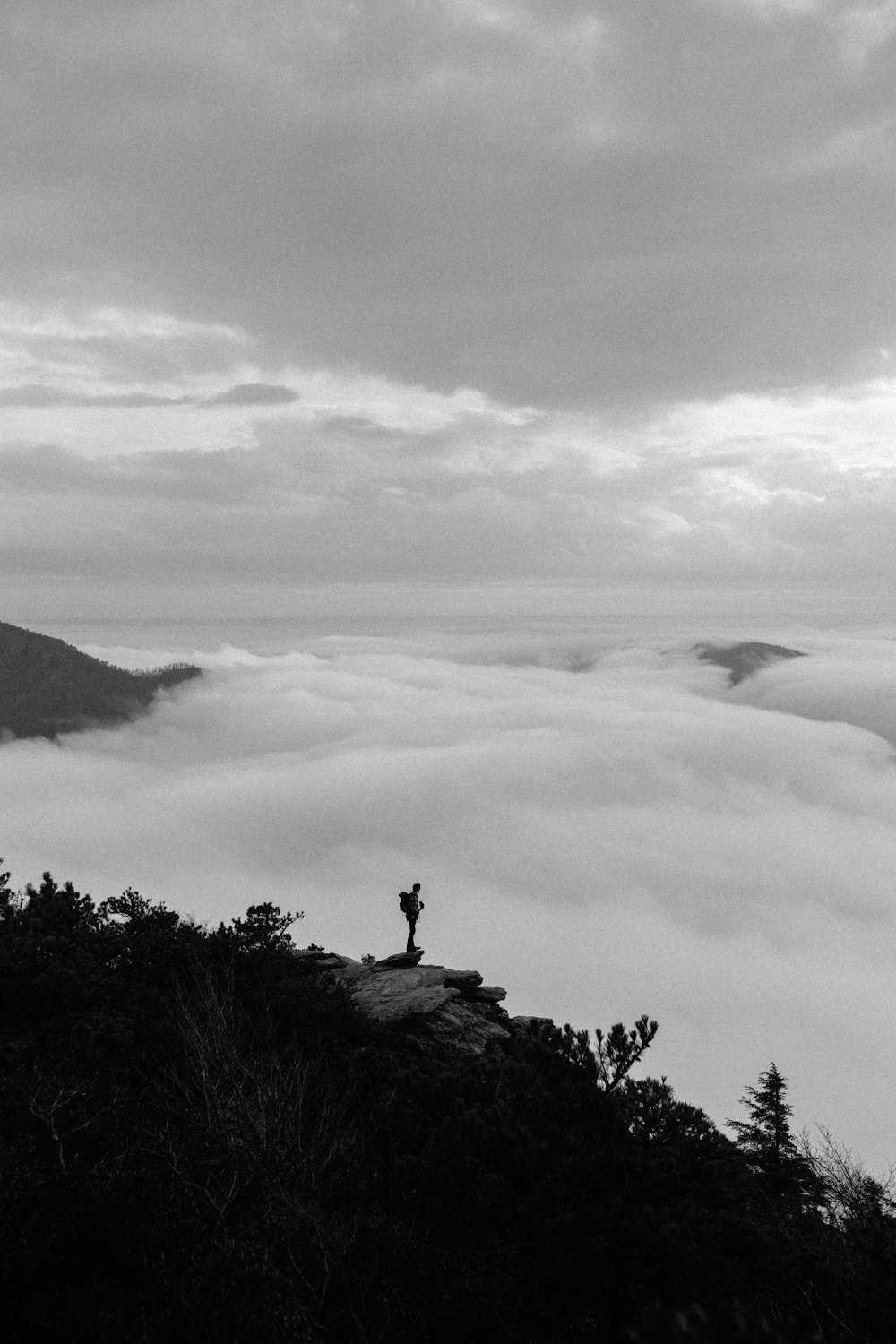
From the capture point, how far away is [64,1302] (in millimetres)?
12734

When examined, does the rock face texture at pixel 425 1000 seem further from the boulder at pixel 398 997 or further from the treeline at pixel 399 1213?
the treeline at pixel 399 1213

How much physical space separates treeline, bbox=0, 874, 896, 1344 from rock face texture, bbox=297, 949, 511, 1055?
6171 mm

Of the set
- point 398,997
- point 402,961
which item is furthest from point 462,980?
point 402,961

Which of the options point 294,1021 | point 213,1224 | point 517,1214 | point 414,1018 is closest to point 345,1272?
point 213,1224

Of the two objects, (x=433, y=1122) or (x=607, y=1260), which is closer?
(x=607, y=1260)

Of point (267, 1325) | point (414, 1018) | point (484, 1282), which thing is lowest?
point (414, 1018)

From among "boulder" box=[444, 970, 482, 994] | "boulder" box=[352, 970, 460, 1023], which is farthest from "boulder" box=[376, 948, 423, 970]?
"boulder" box=[444, 970, 482, 994]

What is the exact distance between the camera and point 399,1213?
15570 millimetres

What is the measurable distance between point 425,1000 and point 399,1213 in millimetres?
14281

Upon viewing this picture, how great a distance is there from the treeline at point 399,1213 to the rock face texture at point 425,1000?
6171 mm

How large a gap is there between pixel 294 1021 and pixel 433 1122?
10.0 metres

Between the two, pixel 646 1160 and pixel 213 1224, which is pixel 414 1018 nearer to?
pixel 646 1160

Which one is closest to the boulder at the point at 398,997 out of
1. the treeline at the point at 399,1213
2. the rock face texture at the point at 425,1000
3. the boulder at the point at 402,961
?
the rock face texture at the point at 425,1000

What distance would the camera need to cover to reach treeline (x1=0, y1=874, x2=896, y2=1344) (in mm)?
12328
